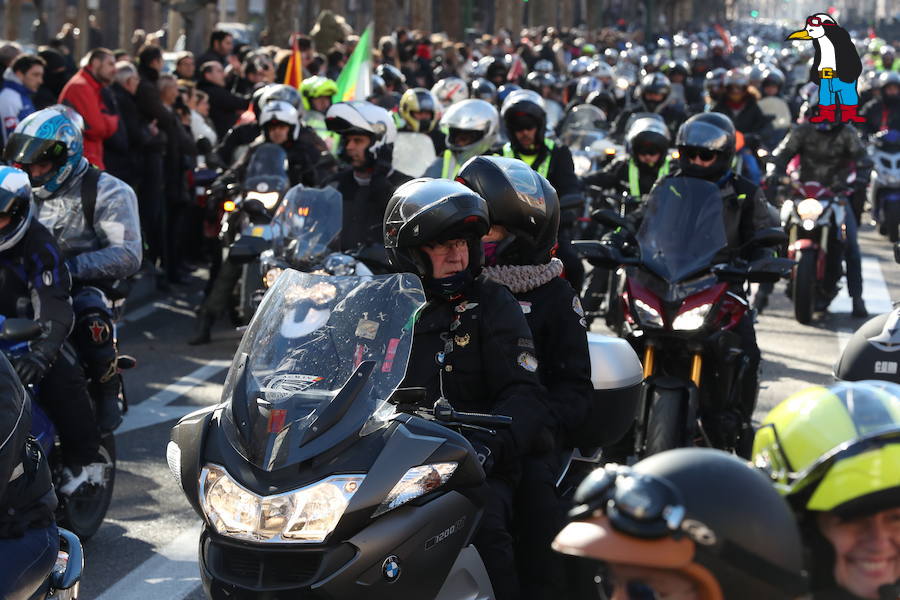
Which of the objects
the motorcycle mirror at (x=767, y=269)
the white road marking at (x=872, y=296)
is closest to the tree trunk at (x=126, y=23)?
the white road marking at (x=872, y=296)

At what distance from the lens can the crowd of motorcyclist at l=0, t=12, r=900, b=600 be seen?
267cm

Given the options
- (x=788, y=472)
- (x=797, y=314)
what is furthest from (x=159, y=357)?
(x=788, y=472)

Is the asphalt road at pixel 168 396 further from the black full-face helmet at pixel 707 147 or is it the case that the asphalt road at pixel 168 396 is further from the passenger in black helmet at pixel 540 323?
the black full-face helmet at pixel 707 147

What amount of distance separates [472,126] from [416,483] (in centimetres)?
639

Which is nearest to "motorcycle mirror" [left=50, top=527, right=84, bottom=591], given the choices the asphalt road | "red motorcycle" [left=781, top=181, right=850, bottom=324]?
the asphalt road

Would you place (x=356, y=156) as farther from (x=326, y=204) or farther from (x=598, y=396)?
(x=598, y=396)

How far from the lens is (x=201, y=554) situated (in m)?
4.05

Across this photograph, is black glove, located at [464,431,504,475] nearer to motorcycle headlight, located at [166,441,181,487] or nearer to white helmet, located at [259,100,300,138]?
motorcycle headlight, located at [166,441,181,487]

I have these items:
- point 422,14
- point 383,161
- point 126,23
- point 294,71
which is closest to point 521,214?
→ point 383,161

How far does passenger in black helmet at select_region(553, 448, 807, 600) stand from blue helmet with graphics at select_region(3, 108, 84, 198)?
492 cm

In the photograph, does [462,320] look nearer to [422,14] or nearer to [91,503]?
[91,503]

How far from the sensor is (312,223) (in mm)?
8656

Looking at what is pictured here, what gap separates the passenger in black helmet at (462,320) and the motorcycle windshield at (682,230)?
2.59m

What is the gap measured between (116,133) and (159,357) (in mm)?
2556
